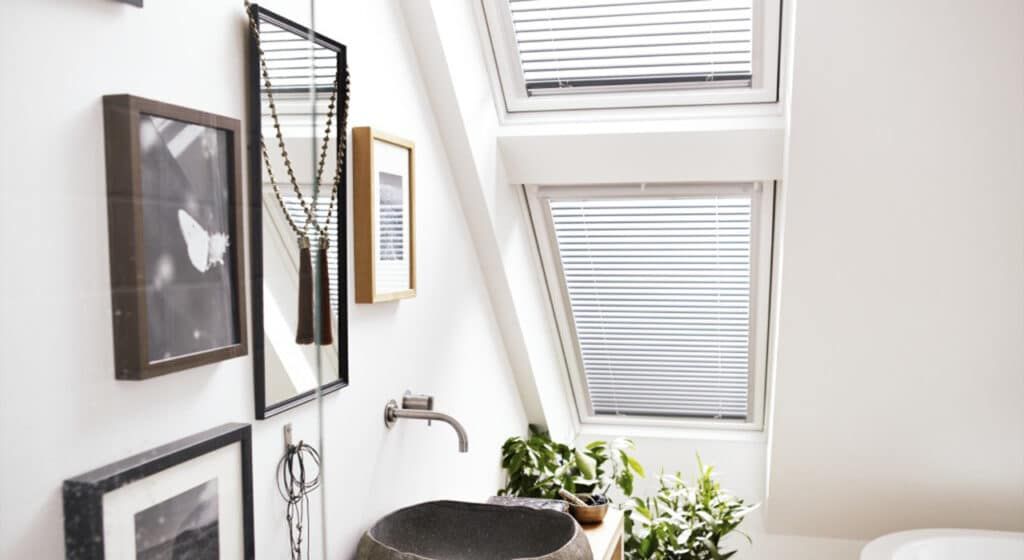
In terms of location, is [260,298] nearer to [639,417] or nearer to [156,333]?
[156,333]

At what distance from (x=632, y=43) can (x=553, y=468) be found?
1.39 meters

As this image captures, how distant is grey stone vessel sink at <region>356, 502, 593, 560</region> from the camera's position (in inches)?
72.8

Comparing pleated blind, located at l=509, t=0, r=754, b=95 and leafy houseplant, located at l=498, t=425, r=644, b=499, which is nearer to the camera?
pleated blind, located at l=509, t=0, r=754, b=95

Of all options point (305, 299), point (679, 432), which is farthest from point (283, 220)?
point (679, 432)

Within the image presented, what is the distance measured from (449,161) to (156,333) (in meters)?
1.69

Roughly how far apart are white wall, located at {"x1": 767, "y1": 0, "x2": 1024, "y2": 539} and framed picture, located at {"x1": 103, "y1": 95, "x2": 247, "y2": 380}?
5.45ft

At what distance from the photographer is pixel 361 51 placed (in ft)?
5.72

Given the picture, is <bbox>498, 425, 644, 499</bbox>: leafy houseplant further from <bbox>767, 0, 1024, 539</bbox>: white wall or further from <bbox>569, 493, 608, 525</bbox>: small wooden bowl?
<bbox>767, 0, 1024, 539</bbox>: white wall

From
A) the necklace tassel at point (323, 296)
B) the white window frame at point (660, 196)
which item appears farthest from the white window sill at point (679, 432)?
the necklace tassel at point (323, 296)

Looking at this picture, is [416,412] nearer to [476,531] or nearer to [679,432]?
[476,531]

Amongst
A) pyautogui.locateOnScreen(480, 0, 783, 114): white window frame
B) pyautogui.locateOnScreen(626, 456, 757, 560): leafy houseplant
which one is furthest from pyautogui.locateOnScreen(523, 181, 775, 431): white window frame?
pyautogui.locateOnScreen(626, 456, 757, 560): leafy houseplant

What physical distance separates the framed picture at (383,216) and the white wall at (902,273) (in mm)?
1018

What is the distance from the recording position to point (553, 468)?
2.82m

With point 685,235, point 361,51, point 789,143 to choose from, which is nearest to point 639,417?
point 685,235
